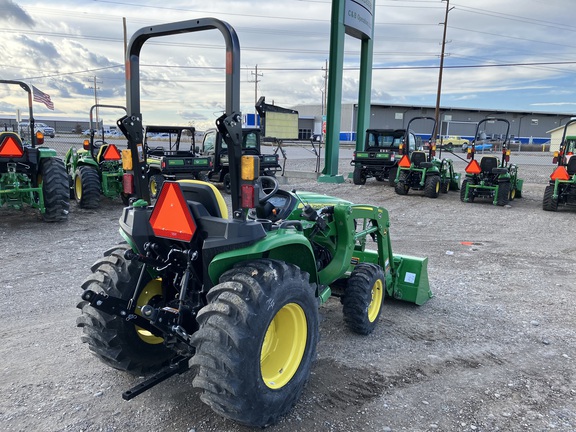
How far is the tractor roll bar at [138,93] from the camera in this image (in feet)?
8.59

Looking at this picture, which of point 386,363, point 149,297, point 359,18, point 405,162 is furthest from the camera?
point 359,18

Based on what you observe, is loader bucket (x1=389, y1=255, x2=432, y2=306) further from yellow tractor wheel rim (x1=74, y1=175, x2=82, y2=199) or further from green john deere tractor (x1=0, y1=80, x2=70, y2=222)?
yellow tractor wheel rim (x1=74, y1=175, x2=82, y2=199)

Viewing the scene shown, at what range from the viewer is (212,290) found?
2697 millimetres

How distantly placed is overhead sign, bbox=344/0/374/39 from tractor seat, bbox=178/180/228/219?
1571cm

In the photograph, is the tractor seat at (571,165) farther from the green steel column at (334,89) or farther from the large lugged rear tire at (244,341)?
the large lugged rear tire at (244,341)

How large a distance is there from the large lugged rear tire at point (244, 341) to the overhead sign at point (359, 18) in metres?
16.1

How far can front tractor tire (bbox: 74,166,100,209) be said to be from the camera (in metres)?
10.3

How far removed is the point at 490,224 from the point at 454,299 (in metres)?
5.58

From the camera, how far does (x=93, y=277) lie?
321 centimetres

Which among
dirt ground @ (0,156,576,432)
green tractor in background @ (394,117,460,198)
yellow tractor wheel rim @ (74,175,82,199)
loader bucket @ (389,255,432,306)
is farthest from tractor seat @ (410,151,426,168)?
loader bucket @ (389,255,432,306)

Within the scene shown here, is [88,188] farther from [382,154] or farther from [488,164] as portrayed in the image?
[488,164]

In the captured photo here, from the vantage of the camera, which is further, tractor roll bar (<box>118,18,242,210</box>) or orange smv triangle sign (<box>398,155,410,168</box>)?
orange smv triangle sign (<box>398,155,410,168</box>)

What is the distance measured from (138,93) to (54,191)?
6318mm

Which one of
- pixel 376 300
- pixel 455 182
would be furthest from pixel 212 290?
pixel 455 182
